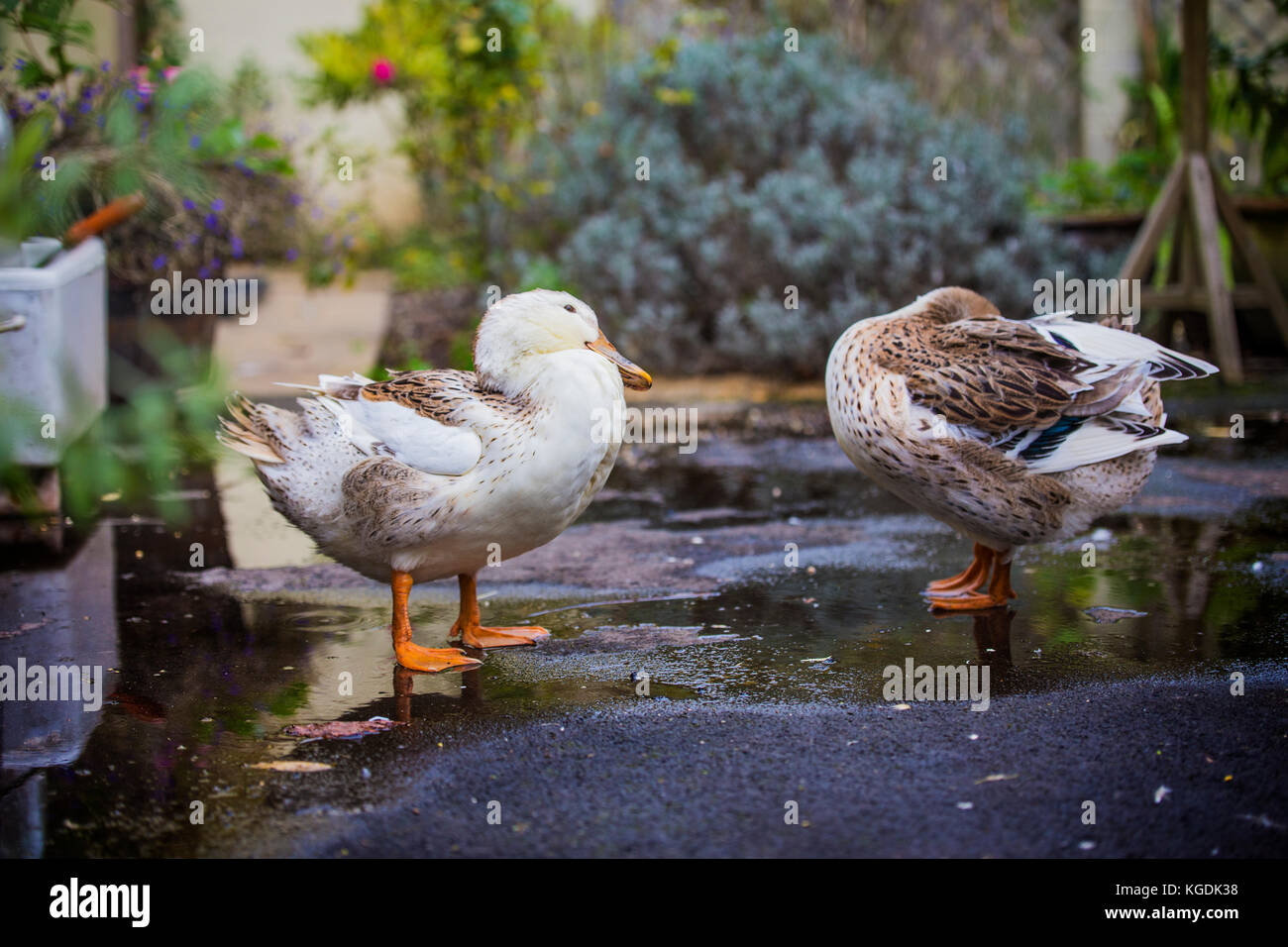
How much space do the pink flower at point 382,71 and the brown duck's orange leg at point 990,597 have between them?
35.2ft

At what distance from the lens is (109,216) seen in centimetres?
252

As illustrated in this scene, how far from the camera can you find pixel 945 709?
3.90 m

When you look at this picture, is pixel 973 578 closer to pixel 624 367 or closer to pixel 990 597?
pixel 990 597

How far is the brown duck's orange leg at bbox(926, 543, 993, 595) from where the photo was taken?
506cm

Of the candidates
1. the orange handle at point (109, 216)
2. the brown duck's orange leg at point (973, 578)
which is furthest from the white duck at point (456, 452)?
the brown duck's orange leg at point (973, 578)

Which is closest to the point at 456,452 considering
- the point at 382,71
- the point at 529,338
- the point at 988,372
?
the point at 529,338

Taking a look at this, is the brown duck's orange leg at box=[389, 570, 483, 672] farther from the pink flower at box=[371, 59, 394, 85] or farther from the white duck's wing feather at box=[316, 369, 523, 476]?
the pink flower at box=[371, 59, 394, 85]

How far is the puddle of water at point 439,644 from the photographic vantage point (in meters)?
3.44

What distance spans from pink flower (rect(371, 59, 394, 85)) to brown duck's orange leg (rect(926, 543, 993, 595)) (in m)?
10.6

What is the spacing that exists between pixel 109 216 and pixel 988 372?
3.15 m

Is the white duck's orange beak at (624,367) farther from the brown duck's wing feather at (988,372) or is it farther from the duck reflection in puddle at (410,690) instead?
the duck reflection in puddle at (410,690)

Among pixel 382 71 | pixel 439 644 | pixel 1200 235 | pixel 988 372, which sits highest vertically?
pixel 382 71

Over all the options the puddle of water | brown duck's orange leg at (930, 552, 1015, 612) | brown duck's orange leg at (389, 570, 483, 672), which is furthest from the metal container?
brown duck's orange leg at (930, 552, 1015, 612)
